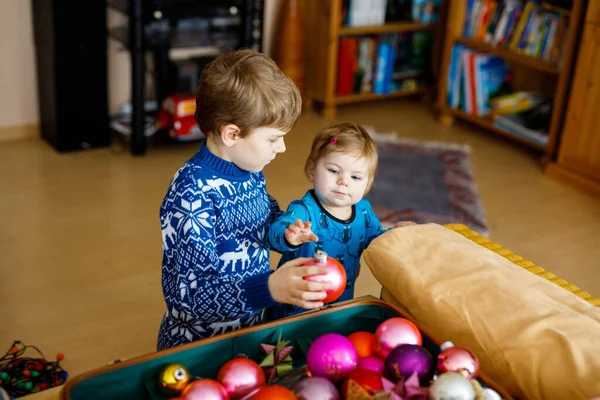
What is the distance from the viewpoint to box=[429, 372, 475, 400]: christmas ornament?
2.98ft

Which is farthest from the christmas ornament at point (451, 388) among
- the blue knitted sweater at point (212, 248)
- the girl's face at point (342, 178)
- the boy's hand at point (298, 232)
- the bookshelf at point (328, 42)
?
the bookshelf at point (328, 42)

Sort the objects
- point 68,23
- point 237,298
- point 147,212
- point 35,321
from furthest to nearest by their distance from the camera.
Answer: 1. point 68,23
2. point 147,212
3. point 35,321
4. point 237,298

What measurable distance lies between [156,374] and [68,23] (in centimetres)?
274

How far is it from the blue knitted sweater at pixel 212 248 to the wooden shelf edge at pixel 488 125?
2.74m

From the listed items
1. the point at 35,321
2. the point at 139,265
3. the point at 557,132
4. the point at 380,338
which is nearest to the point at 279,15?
the point at 557,132

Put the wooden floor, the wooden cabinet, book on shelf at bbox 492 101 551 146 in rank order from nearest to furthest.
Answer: the wooden floor, the wooden cabinet, book on shelf at bbox 492 101 551 146

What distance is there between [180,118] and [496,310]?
269 cm

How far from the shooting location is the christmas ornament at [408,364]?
3.26 feet

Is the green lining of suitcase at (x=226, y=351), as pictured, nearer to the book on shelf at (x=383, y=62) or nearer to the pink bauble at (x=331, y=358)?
the pink bauble at (x=331, y=358)

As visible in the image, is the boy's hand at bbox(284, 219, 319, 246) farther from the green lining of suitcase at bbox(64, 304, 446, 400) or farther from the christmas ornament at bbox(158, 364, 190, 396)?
the christmas ornament at bbox(158, 364, 190, 396)

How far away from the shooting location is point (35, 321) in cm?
235

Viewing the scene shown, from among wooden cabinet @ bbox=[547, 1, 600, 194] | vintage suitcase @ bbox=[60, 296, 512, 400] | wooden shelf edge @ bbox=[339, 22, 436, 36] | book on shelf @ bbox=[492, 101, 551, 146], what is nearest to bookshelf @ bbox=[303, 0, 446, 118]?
wooden shelf edge @ bbox=[339, 22, 436, 36]

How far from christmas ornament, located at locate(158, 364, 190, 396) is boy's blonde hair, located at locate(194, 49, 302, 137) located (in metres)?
0.47

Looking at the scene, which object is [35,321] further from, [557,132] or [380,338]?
[557,132]
